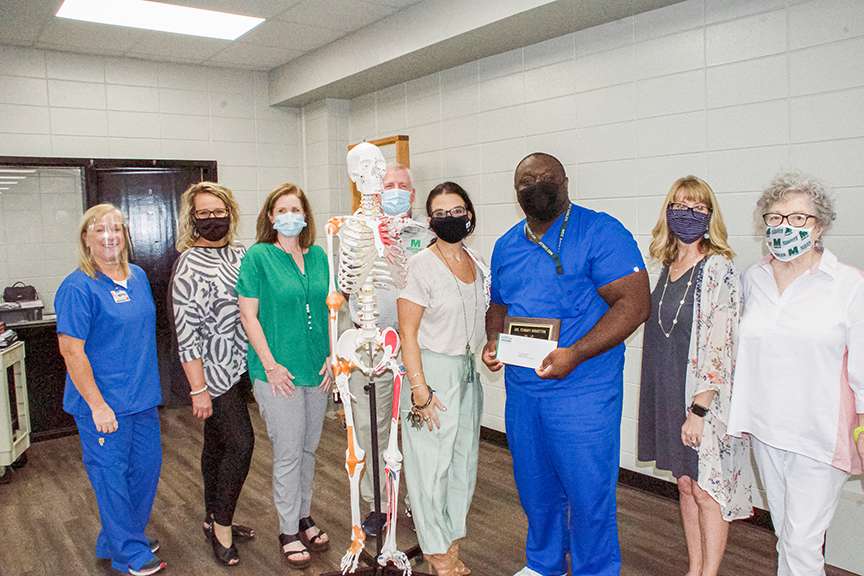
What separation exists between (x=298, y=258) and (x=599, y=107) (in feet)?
6.69

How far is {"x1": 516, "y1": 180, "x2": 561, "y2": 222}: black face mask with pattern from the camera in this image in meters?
2.16

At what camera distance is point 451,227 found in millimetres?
2309

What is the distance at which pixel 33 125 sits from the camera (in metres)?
4.95

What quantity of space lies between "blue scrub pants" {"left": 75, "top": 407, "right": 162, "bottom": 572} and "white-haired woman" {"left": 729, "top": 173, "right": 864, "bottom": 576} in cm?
246

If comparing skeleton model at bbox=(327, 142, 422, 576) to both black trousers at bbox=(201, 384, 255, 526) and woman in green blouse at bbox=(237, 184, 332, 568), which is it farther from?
black trousers at bbox=(201, 384, 255, 526)

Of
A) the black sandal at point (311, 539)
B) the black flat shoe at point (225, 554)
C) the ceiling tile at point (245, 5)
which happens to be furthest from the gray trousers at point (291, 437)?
the ceiling tile at point (245, 5)

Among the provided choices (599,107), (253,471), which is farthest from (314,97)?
(253,471)

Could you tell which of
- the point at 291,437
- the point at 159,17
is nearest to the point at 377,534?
the point at 291,437

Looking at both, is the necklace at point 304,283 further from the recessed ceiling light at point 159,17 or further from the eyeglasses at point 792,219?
the recessed ceiling light at point 159,17

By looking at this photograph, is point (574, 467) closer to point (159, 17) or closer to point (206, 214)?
point (206, 214)

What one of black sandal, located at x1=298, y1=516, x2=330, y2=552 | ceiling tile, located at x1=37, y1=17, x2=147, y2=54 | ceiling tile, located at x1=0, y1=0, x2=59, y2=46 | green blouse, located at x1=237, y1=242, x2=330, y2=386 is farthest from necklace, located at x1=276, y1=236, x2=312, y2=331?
ceiling tile, located at x1=37, y1=17, x2=147, y2=54

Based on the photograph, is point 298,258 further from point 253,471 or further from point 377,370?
point 253,471

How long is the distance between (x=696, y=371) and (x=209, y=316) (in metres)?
2.01

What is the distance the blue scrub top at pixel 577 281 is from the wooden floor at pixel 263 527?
1045 millimetres
